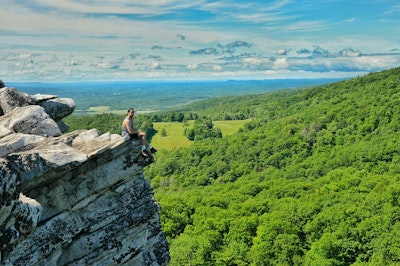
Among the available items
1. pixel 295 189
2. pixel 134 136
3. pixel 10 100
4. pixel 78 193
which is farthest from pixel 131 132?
pixel 295 189

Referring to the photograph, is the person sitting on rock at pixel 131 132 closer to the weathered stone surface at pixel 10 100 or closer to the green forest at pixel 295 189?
the weathered stone surface at pixel 10 100

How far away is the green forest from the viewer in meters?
48.5

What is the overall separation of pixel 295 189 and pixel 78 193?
2615 inches

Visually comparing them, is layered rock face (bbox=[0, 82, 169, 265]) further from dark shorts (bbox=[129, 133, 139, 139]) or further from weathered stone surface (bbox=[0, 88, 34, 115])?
dark shorts (bbox=[129, 133, 139, 139])

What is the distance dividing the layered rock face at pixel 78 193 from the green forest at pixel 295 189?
1108 inches

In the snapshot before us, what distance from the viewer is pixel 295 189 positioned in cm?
7825

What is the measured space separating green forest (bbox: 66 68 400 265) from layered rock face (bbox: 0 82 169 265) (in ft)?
92.3

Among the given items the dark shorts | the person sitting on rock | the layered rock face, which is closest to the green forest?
the layered rock face

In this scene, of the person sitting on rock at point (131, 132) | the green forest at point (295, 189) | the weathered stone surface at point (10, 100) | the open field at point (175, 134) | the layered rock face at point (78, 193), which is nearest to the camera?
the layered rock face at point (78, 193)

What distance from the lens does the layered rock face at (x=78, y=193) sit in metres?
15.0

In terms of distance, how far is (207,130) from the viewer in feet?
548

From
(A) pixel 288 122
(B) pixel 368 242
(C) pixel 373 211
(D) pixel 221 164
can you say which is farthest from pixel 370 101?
(B) pixel 368 242

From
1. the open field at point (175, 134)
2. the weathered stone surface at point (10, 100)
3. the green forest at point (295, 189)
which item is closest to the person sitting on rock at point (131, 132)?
the weathered stone surface at point (10, 100)

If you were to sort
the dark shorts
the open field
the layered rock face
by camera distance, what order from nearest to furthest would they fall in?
the layered rock face → the dark shorts → the open field
